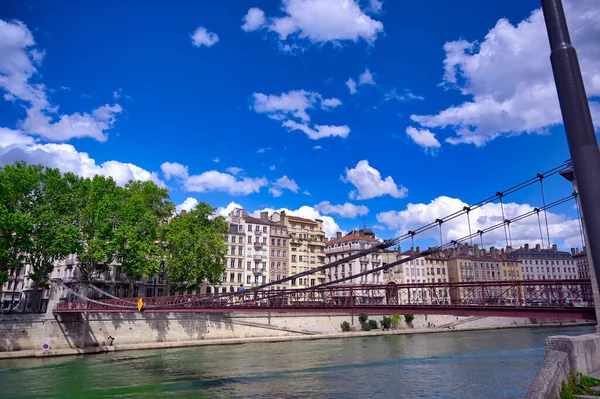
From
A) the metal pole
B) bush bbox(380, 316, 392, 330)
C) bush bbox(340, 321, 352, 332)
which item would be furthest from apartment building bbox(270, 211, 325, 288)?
the metal pole

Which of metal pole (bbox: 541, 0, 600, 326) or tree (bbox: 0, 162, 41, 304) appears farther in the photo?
tree (bbox: 0, 162, 41, 304)

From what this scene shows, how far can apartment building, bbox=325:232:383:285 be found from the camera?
65.8 metres

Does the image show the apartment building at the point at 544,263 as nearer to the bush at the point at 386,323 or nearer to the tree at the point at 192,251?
the bush at the point at 386,323

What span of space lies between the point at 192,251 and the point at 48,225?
13.0m

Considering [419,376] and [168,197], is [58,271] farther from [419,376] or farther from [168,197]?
[419,376]

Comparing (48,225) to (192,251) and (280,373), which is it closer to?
(192,251)

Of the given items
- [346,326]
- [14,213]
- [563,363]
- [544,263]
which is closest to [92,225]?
[14,213]

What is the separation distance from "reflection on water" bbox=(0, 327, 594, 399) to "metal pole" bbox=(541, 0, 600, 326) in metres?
17.6

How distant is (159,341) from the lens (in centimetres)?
3750

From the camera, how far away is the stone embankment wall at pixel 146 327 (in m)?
30.4

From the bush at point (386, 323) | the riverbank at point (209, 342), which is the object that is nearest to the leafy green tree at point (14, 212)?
the riverbank at point (209, 342)

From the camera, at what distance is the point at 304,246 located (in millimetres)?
65500

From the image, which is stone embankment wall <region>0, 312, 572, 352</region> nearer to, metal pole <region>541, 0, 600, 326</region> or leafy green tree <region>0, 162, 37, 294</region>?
leafy green tree <region>0, 162, 37, 294</region>

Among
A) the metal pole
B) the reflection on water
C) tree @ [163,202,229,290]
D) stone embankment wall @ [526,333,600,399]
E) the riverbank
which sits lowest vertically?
the reflection on water
